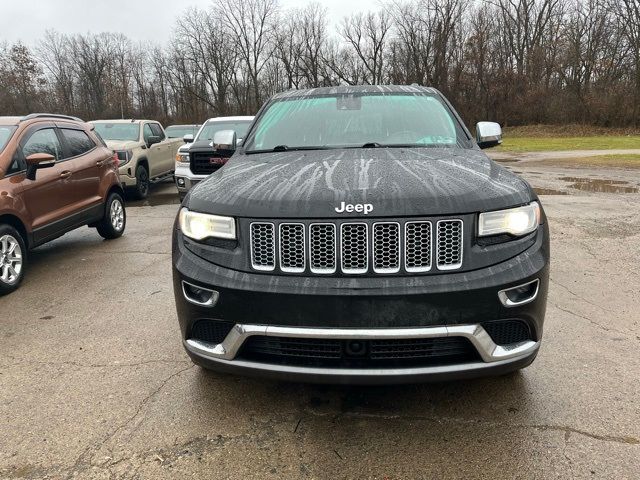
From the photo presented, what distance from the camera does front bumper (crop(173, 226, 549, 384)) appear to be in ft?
7.15

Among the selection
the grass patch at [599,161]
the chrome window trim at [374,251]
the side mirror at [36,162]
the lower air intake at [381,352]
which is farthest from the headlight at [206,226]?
the grass patch at [599,161]

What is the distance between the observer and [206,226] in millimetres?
2486

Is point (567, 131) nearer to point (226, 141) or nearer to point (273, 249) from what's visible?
point (226, 141)

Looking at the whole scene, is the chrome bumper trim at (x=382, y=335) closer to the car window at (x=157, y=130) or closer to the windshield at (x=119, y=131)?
the windshield at (x=119, y=131)

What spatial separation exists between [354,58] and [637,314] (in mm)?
55033

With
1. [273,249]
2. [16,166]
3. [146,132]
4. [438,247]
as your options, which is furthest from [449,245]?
[146,132]

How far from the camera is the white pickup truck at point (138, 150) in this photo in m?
10.6

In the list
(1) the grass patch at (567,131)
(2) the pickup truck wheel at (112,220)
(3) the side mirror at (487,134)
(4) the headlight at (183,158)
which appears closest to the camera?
(3) the side mirror at (487,134)

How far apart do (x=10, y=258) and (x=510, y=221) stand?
480 centimetres

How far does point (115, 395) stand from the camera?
2930 millimetres

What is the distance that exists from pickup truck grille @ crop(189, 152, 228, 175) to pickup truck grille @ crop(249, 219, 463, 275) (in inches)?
274

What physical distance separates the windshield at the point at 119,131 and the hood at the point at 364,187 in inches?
369

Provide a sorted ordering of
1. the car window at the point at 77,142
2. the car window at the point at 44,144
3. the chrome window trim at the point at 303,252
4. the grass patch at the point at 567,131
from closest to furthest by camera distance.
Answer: the chrome window trim at the point at 303,252
the car window at the point at 44,144
the car window at the point at 77,142
the grass patch at the point at 567,131

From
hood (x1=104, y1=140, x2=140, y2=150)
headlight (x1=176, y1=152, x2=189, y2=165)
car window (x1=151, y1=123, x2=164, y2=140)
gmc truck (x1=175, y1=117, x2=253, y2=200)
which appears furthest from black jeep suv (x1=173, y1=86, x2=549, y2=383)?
car window (x1=151, y1=123, x2=164, y2=140)
